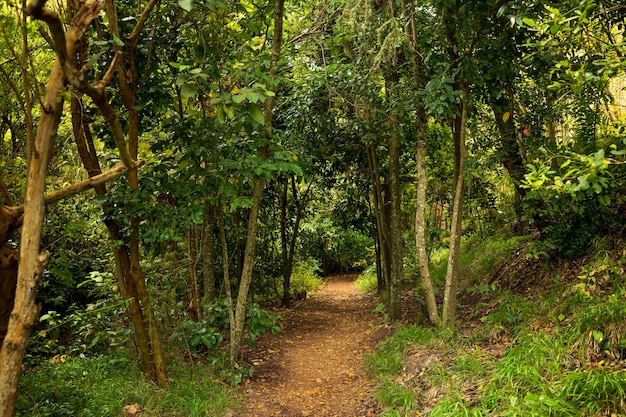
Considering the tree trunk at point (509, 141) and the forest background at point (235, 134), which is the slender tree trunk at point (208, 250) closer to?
the forest background at point (235, 134)

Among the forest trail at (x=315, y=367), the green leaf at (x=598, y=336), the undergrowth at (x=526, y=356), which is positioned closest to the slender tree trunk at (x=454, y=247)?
the undergrowth at (x=526, y=356)

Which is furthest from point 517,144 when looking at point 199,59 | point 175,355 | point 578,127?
point 175,355

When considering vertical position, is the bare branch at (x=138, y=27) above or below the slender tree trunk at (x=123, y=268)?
above

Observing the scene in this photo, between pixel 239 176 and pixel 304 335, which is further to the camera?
pixel 304 335

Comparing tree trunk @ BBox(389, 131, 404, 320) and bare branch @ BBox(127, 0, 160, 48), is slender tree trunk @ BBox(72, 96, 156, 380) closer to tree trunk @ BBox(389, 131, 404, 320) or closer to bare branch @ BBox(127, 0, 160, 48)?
bare branch @ BBox(127, 0, 160, 48)

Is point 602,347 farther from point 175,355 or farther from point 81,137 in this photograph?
point 81,137

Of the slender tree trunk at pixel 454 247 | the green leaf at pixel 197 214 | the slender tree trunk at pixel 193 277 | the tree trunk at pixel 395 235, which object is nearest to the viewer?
the green leaf at pixel 197 214

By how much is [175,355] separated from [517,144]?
16.3ft

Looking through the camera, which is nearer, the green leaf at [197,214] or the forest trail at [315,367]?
the green leaf at [197,214]

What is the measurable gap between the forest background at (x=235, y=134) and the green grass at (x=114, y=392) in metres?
0.19

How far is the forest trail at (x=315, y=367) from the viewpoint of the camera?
464cm

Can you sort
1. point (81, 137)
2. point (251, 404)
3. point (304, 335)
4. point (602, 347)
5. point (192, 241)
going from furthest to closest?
point (304, 335)
point (192, 241)
point (251, 404)
point (81, 137)
point (602, 347)

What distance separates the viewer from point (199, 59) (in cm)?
425

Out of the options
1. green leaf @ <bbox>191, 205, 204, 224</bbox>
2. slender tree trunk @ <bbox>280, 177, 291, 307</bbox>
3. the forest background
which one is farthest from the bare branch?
slender tree trunk @ <bbox>280, 177, 291, 307</bbox>
